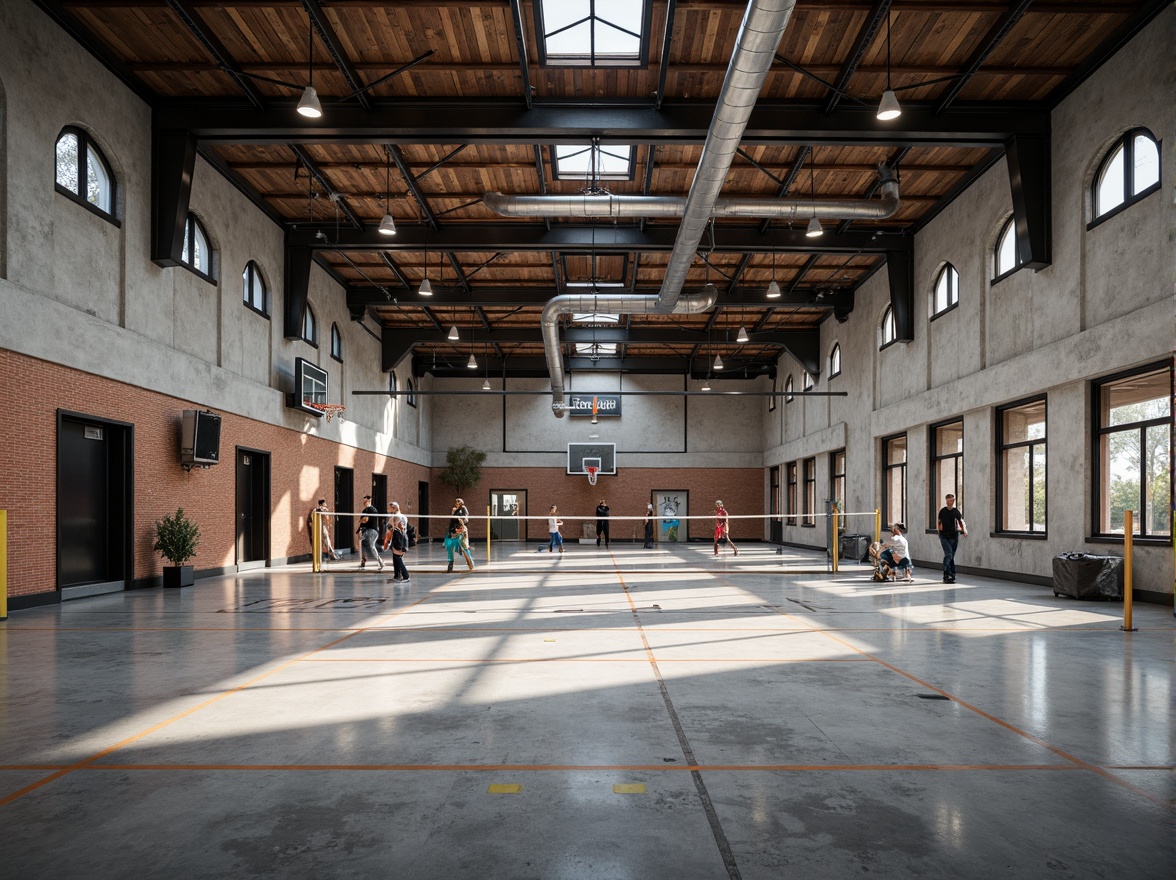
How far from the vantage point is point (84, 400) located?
1260 centimetres

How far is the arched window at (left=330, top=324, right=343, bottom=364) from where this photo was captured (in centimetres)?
2486

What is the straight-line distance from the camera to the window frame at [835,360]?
27234 millimetres

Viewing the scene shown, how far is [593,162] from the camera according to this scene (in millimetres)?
15125

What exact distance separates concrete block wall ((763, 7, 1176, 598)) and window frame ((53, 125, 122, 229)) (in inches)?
632

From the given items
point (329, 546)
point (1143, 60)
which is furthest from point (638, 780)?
point (329, 546)

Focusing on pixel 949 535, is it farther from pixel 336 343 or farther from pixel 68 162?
pixel 336 343

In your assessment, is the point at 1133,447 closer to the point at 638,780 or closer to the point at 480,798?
the point at 638,780

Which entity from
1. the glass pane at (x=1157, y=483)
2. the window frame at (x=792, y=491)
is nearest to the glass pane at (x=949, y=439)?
the glass pane at (x=1157, y=483)

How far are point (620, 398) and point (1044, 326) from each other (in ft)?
80.9

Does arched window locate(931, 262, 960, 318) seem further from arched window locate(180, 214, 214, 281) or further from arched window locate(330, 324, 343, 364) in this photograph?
arched window locate(330, 324, 343, 364)

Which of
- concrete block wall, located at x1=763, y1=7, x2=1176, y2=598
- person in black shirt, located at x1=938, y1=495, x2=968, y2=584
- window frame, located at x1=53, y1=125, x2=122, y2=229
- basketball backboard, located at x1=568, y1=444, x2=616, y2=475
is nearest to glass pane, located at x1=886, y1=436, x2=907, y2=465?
concrete block wall, located at x1=763, y1=7, x2=1176, y2=598

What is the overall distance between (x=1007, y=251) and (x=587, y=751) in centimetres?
1515

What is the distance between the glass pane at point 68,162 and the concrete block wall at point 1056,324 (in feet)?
53.1

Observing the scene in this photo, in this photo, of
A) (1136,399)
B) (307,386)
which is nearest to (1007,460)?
(1136,399)
